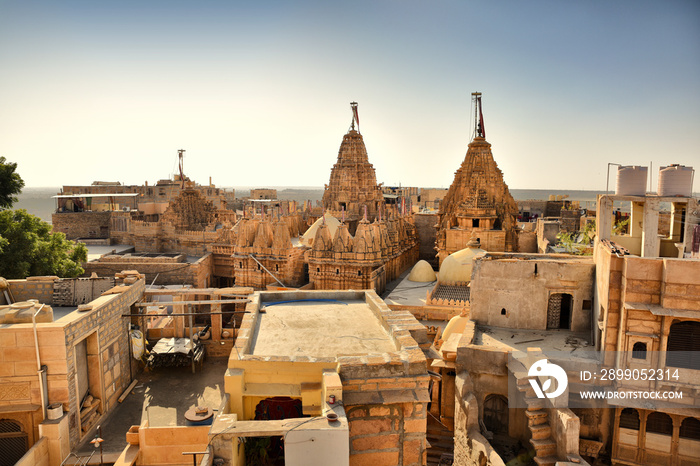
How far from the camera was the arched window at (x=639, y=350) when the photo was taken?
37.6 feet

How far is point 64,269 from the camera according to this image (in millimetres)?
21672

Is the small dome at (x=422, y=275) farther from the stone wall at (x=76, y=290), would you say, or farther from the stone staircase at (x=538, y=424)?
the stone wall at (x=76, y=290)

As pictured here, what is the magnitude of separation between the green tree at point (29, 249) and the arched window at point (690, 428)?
910 inches

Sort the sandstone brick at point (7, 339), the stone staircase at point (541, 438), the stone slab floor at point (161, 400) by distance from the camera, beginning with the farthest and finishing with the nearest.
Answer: the stone staircase at point (541, 438) < the stone slab floor at point (161, 400) < the sandstone brick at point (7, 339)

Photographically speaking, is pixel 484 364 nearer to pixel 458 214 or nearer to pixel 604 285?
pixel 604 285

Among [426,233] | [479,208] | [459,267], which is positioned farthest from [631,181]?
[426,233]

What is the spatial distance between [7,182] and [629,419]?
85.0ft

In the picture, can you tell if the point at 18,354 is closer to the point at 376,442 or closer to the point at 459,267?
the point at 376,442

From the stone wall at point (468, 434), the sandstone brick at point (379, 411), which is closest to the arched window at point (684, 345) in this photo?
the stone wall at point (468, 434)

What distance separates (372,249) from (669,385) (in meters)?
16.4

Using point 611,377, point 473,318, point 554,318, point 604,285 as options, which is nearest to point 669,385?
point 611,377

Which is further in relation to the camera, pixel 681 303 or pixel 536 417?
pixel 536 417

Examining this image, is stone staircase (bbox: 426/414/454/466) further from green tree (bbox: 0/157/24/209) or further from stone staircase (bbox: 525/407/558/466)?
green tree (bbox: 0/157/24/209)

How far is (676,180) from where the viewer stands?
45.1ft
